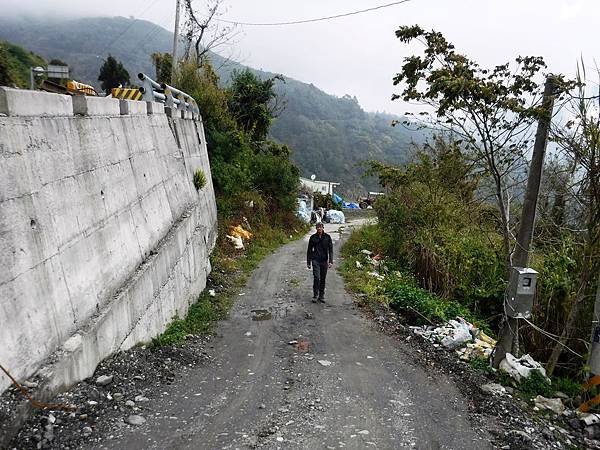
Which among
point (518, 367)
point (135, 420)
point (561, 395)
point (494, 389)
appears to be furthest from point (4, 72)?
point (561, 395)

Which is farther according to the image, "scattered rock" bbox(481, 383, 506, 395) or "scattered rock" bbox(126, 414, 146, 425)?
"scattered rock" bbox(481, 383, 506, 395)

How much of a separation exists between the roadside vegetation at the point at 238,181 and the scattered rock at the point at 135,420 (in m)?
1.95

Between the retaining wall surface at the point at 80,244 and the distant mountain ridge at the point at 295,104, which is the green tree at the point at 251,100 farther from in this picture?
the distant mountain ridge at the point at 295,104

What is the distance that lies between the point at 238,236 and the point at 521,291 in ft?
32.3

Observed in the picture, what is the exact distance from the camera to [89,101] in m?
5.18

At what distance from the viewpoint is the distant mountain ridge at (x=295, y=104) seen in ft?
250

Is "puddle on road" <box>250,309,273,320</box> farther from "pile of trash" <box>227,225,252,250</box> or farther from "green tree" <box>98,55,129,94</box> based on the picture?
"green tree" <box>98,55,129,94</box>

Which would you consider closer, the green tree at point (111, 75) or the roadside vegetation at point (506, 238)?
the roadside vegetation at point (506, 238)

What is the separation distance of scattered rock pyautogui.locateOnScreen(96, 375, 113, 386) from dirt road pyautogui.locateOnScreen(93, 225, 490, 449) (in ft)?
1.51

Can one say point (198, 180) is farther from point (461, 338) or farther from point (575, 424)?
point (575, 424)

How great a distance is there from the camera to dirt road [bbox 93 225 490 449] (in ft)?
13.5

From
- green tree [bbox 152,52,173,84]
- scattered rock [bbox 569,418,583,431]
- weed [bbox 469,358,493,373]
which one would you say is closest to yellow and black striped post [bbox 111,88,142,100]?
weed [bbox 469,358,493,373]

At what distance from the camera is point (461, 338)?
696 centimetres

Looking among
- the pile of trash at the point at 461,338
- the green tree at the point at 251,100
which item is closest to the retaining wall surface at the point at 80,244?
the pile of trash at the point at 461,338
